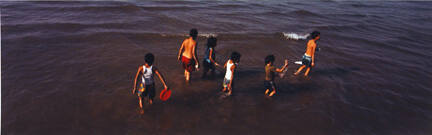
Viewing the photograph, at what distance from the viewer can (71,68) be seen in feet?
26.8

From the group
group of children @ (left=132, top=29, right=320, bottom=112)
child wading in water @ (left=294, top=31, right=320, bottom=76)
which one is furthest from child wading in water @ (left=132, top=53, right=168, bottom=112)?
child wading in water @ (left=294, top=31, right=320, bottom=76)

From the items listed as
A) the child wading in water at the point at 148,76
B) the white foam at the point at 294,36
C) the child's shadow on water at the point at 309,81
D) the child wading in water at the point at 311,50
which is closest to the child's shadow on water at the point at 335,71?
the child's shadow on water at the point at 309,81

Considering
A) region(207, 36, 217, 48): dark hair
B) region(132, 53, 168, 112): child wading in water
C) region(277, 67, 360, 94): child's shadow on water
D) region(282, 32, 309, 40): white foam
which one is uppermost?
region(207, 36, 217, 48): dark hair

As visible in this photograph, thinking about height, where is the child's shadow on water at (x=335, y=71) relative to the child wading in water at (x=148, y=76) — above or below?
below

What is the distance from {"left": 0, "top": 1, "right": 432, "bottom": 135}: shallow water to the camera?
5.71 meters

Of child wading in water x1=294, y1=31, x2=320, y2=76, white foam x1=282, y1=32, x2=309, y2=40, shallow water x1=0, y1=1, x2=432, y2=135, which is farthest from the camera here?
white foam x1=282, y1=32, x2=309, y2=40

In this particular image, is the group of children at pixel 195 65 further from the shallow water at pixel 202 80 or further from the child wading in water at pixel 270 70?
the shallow water at pixel 202 80

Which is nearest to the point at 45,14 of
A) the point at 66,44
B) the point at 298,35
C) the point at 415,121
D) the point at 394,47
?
the point at 66,44

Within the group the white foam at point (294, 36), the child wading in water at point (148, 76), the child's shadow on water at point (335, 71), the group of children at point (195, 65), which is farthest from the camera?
the white foam at point (294, 36)

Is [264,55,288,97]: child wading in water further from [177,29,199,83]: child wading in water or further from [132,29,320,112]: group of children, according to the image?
[177,29,199,83]: child wading in water

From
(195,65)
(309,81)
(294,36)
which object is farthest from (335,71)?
(195,65)

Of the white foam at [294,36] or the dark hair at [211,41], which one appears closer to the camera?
the dark hair at [211,41]

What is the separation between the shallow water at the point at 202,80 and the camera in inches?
225

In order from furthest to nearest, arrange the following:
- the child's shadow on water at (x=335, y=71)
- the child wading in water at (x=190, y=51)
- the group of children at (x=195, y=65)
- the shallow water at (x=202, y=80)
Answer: the child's shadow on water at (x=335, y=71) < the child wading in water at (x=190, y=51) < the shallow water at (x=202, y=80) < the group of children at (x=195, y=65)
